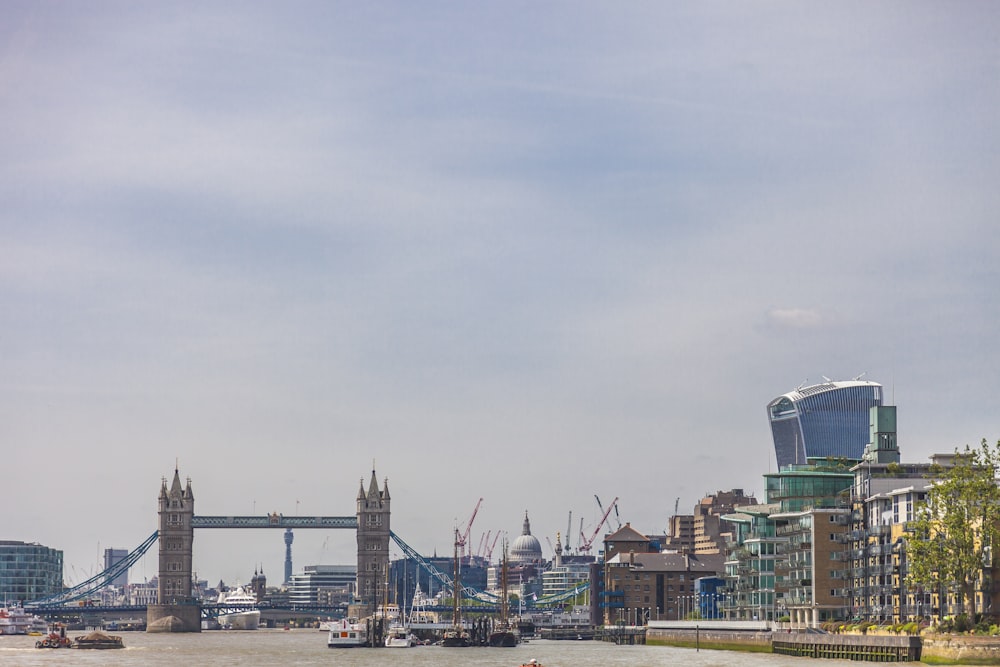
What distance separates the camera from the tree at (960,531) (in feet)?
386

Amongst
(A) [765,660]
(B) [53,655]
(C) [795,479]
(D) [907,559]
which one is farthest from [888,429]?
(B) [53,655]

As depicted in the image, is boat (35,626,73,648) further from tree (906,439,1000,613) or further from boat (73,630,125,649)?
tree (906,439,1000,613)

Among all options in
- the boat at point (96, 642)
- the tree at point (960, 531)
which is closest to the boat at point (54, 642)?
the boat at point (96, 642)

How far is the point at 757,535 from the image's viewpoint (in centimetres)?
17762

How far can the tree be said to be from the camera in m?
118

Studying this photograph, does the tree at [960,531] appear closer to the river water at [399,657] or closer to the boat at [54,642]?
the river water at [399,657]

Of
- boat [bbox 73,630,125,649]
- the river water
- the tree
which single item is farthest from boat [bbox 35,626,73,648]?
the tree

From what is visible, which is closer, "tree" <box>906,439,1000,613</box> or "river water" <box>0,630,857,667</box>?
"tree" <box>906,439,1000,613</box>

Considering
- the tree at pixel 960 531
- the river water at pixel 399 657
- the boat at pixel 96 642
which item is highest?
the tree at pixel 960 531

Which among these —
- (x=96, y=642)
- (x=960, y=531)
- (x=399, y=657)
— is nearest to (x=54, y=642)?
(x=96, y=642)

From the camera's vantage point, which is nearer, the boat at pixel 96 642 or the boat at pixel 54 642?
the boat at pixel 54 642

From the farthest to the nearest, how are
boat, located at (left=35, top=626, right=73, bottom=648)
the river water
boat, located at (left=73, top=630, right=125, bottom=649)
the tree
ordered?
boat, located at (left=73, top=630, right=125, bottom=649) → boat, located at (left=35, top=626, right=73, bottom=648) → the river water → the tree

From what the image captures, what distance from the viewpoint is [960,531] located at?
387ft

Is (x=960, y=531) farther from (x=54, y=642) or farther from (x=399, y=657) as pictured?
(x=54, y=642)
